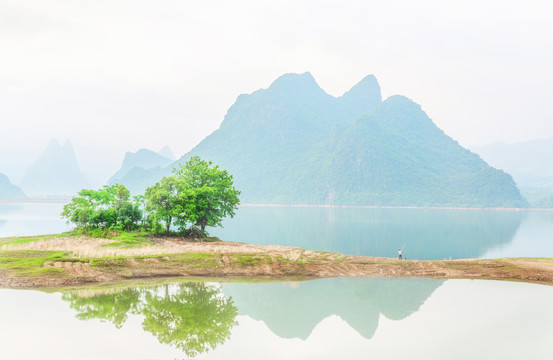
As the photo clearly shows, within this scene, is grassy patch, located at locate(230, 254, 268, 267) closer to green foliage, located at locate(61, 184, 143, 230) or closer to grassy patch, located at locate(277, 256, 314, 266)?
grassy patch, located at locate(277, 256, 314, 266)

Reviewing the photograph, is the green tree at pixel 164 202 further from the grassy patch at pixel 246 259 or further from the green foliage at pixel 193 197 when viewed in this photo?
the grassy patch at pixel 246 259

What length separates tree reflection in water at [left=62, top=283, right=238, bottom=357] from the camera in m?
23.3

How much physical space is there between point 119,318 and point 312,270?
20365mm

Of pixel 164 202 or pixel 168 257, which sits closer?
pixel 168 257

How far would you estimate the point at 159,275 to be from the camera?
38594 mm

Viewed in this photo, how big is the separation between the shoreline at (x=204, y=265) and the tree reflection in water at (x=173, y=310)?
4.31m

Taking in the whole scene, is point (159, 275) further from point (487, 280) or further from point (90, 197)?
point (487, 280)

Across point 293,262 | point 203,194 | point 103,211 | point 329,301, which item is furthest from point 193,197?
point 329,301

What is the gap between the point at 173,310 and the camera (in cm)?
2825

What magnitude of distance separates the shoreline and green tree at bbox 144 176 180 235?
18.8ft

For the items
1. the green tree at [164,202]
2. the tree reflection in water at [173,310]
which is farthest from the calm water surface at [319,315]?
the green tree at [164,202]

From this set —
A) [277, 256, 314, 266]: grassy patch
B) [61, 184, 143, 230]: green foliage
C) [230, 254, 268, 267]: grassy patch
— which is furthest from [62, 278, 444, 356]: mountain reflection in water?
[61, 184, 143, 230]: green foliage

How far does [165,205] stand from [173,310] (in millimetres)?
25993

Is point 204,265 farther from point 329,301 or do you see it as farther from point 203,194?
point 203,194
